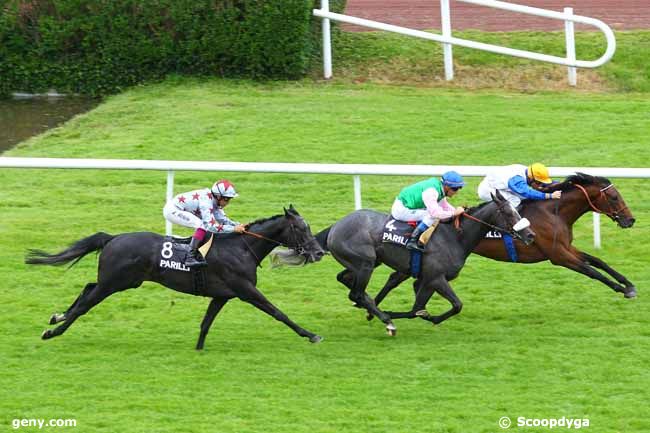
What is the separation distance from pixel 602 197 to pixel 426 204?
1.60m

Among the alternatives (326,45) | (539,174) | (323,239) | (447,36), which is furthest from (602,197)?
(326,45)

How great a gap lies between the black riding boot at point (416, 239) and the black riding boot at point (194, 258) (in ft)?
4.89

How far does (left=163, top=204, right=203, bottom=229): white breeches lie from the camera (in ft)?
29.9

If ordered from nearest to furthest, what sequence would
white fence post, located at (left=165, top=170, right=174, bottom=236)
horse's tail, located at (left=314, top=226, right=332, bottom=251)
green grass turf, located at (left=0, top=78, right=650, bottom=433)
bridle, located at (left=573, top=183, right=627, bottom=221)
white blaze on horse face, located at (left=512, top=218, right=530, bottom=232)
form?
green grass turf, located at (left=0, top=78, right=650, bottom=433) → white blaze on horse face, located at (left=512, top=218, right=530, bottom=232) → horse's tail, located at (left=314, top=226, right=332, bottom=251) → bridle, located at (left=573, top=183, right=627, bottom=221) → white fence post, located at (left=165, top=170, right=174, bottom=236)

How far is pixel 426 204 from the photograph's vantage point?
922 cm

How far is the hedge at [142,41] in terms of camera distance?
48.6 feet

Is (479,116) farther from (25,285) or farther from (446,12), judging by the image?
(25,285)

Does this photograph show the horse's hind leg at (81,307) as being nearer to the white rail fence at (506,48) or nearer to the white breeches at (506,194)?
the white breeches at (506,194)

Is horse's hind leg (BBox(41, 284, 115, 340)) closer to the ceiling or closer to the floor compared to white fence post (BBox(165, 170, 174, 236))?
closer to the floor

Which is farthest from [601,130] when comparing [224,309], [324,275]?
[224,309]

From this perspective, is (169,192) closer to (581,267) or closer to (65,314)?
(65,314)

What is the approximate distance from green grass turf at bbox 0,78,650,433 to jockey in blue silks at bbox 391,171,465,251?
2.61 ft

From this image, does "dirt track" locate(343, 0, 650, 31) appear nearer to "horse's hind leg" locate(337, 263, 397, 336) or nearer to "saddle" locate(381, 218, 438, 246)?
"saddle" locate(381, 218, 438, 246)

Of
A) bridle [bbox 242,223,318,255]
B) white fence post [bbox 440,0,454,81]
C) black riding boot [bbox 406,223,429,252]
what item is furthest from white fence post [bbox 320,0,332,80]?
bridle [bbox 242,223,318,255]
